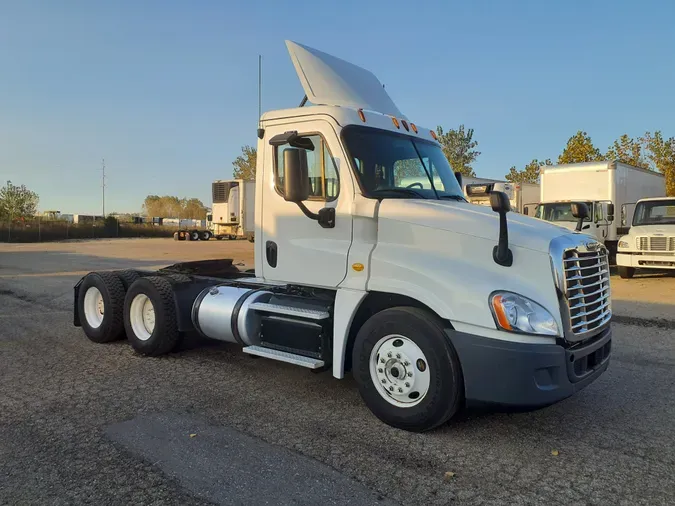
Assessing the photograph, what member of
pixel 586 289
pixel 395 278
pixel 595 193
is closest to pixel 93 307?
pixel 395 278

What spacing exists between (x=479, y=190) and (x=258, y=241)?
2304 mm

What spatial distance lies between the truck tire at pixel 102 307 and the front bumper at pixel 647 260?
45.1 ft

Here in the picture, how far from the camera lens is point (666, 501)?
3.19 m

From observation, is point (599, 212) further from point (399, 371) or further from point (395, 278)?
point (399, 371)

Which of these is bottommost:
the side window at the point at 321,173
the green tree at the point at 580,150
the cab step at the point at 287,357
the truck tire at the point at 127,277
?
the cab step at the point at 287,357

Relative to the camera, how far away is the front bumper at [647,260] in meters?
14.5

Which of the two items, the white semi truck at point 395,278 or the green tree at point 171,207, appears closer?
the white semi truck at point 395,278

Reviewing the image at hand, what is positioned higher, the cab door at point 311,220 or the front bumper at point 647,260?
the cab door at point 311,220

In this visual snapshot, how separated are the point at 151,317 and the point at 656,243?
1377cm

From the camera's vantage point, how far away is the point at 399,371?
4.24m

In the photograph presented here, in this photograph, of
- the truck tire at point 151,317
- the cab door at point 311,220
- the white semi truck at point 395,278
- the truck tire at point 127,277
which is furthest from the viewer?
the truck tire at point 127,277

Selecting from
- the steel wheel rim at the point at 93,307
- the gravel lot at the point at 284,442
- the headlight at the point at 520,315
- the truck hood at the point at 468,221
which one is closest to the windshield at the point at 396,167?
the truck hood at the point at 468,221

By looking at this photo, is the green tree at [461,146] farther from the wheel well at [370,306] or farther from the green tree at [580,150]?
the wheel well at [370,306]

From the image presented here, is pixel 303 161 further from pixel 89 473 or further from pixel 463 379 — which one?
pixel 89 473
